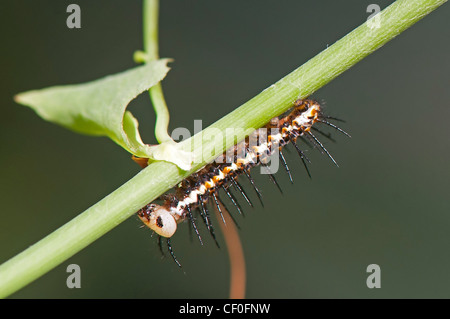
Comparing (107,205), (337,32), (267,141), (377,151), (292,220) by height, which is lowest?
(107,205)

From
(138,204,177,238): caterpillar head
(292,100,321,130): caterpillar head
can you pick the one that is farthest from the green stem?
(292,100,321,130): caterpillar head


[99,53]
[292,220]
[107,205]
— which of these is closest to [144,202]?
[107,205]

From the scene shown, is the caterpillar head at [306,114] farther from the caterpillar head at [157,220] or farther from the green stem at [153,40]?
the green stem at [153,40]

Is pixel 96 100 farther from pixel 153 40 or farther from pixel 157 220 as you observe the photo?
pixel 157 220

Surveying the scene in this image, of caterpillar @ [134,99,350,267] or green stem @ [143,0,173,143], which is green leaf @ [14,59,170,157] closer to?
green stem @ [143,0,173,143]

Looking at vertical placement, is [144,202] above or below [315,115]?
below

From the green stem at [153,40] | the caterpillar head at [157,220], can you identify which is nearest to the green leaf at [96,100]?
the green stem at [153,40]

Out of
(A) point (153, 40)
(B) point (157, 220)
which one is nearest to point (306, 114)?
(B) point (157, 220)

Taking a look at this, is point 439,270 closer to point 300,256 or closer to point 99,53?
point 300,256
